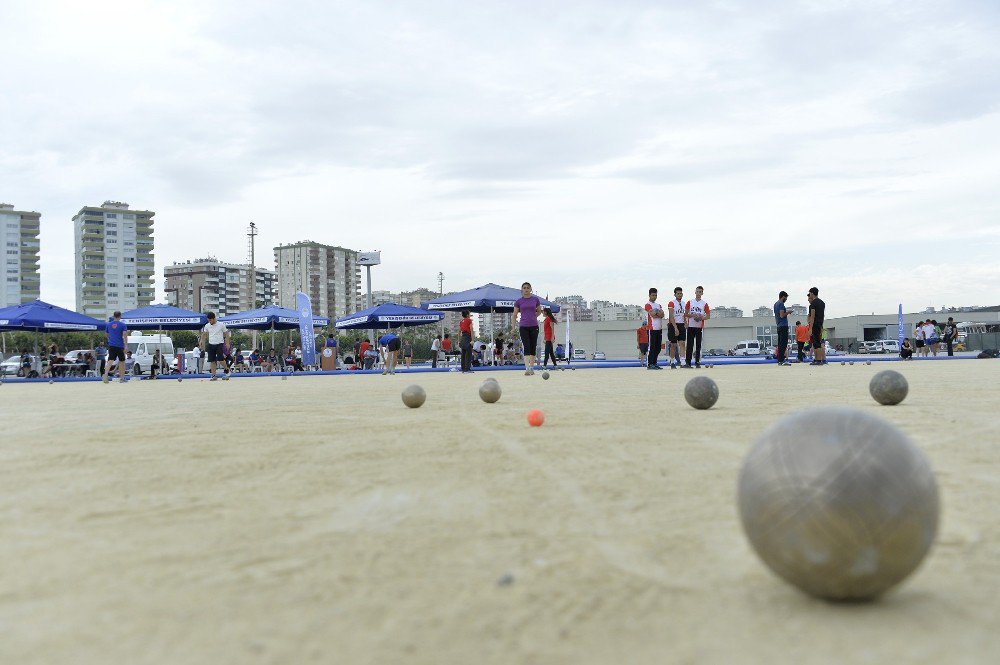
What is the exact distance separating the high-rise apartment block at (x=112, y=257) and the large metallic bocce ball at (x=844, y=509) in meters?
152

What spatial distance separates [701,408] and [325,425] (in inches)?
145

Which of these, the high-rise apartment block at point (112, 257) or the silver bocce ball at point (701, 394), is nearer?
the silver bocce ball at point (701, 394)

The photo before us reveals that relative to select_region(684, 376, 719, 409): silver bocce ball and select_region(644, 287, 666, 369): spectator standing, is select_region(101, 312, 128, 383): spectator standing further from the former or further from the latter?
select_region(684, 376, 719, 409): silver bocce ball

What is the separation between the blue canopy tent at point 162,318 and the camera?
2677cm

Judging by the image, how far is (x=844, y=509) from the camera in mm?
2061

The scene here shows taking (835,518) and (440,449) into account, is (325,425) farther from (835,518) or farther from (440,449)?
(835,518)

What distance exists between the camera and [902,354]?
26375 mm

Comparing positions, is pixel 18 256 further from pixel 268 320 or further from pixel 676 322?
pixel 676 322

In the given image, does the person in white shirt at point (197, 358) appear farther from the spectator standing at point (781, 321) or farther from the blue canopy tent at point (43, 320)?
the spectator standing at point (781, 321)

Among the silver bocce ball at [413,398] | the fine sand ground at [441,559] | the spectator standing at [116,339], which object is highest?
the spectator standing at [116,339]

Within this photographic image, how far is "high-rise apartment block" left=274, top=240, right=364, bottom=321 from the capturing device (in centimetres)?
15775

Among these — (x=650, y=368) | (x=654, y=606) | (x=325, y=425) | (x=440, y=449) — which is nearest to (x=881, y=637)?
(x=654, y=606)

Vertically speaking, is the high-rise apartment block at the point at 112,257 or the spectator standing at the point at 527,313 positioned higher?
the high-rise apartment block at the point at 112,257

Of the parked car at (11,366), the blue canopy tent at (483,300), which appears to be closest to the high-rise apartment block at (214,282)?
the parked car at (11,366)
